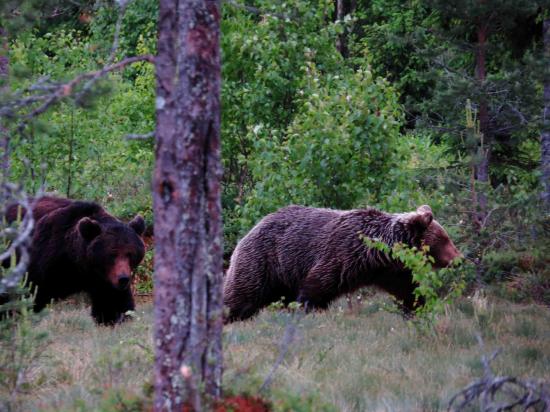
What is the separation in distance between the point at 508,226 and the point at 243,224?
3.46 metres

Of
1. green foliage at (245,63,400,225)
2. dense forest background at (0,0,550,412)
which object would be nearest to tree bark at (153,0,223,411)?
dense forest background at (0,0,550,412)

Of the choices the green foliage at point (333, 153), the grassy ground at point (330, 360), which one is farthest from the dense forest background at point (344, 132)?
the grassy ground at point (330, 360)

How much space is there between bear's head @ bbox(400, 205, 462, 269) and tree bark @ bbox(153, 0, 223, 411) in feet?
18.2

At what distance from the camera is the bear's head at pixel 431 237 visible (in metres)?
9.40

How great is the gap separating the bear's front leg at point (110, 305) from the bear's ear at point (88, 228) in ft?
2.28

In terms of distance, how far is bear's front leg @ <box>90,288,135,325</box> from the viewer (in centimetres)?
925

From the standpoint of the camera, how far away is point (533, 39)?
1438 centimetres

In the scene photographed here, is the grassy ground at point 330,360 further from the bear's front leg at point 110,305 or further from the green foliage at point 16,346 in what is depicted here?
the bear's front leg at point 110,305

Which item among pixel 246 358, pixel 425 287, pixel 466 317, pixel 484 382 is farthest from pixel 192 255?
pixel 466 317

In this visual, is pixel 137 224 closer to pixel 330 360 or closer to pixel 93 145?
pixel 330 360

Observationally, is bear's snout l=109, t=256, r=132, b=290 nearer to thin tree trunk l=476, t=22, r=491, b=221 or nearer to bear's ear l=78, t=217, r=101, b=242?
bear's ear l=78, t=217, r=101, b=242

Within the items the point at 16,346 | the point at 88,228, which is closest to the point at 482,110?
the point at 88,228

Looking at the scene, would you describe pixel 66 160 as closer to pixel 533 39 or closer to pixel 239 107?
pixel 239 107

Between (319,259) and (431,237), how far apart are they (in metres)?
1.36
